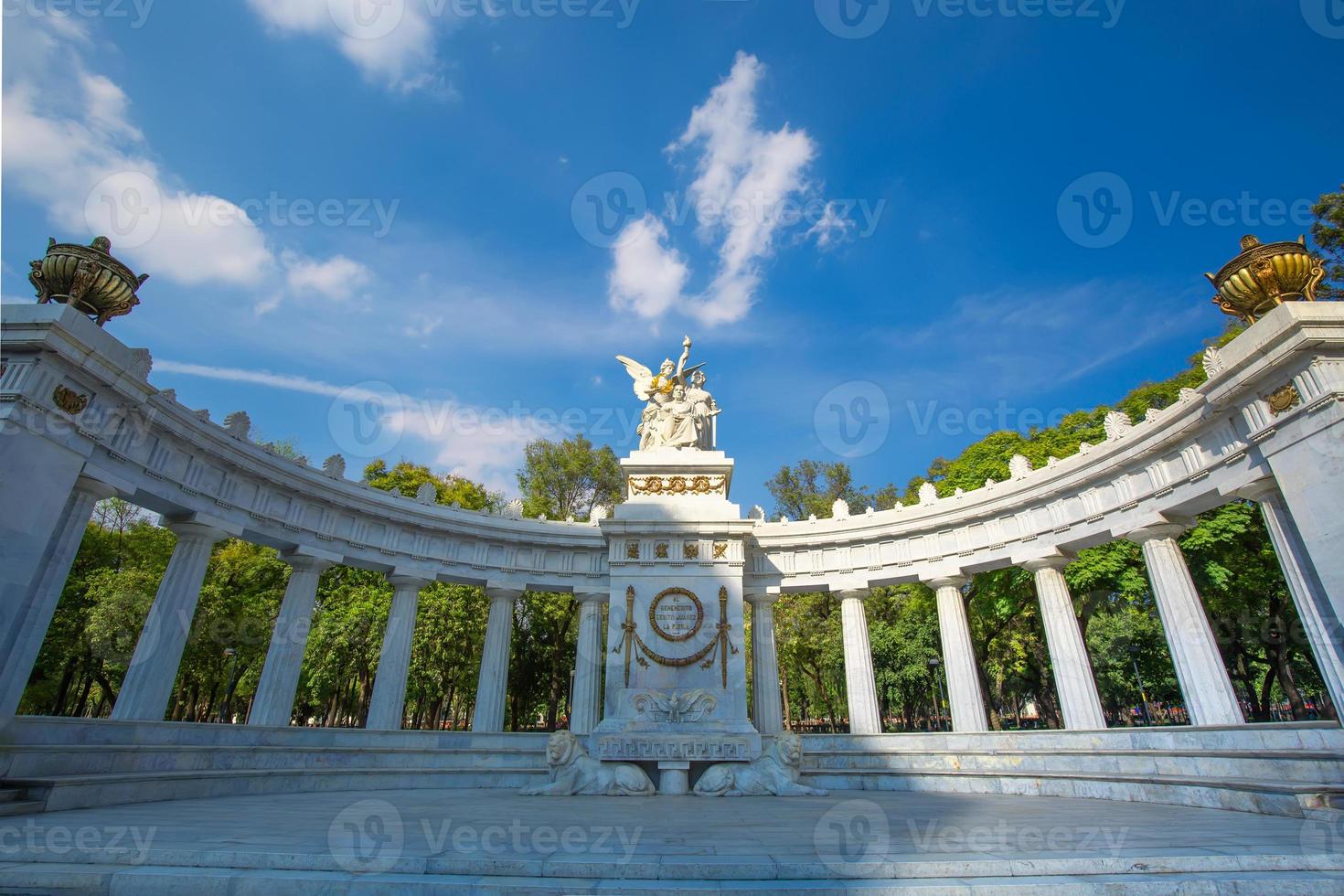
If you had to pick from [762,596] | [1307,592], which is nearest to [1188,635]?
[1307,592]

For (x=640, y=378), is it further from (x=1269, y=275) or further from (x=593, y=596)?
(x=1269, y=275)

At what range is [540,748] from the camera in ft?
88.2

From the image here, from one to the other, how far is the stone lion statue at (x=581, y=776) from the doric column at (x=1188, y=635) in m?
17.0

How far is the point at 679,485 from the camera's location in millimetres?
24906

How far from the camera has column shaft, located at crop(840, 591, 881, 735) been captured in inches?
1046

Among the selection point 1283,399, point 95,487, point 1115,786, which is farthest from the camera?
point 95,487

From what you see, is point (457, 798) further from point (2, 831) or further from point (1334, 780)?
point (1334, 780)

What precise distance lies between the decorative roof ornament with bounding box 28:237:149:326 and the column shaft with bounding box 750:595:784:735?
24764mm

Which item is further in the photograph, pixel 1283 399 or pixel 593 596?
pixel 593 596

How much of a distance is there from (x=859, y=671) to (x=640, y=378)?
51.9 ft

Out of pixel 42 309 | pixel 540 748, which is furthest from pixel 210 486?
pixel 540 748

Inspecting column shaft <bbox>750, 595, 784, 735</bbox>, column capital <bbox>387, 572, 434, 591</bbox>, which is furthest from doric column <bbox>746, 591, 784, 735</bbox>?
column capital <bbox>387, 572, 434, 591</bbox>

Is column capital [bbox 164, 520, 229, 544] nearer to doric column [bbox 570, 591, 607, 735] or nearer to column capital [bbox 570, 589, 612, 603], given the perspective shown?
doric column [bbox 570, 591, 607, 735]

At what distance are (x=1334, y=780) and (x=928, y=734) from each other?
12300 millimetres
